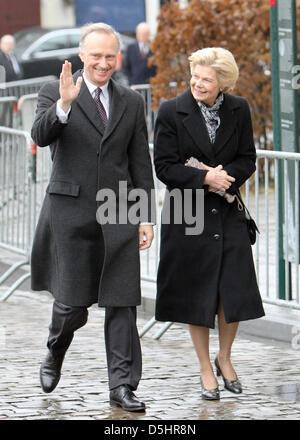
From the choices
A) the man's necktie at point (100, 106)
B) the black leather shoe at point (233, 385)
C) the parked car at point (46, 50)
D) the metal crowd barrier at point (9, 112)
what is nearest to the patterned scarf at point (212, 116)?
the man's necktie at point (100, 106)

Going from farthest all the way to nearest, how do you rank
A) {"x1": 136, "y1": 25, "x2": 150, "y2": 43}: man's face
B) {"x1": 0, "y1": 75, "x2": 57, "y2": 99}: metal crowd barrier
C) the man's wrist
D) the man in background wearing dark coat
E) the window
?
the window < {"x1": 136, "y1": 25, "x2": 150, "y2": 43}: man's face < the man in background wearing dark coat < {"x1": 0, "y1": 75, "x2": 57, "y2": 99}: metal crowd barrier < the man's wrist

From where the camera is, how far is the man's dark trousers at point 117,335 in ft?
22.6

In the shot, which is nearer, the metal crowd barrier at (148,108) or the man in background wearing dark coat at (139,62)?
the metal crowd barrier at (148,108)

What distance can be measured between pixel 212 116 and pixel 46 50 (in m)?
25.2

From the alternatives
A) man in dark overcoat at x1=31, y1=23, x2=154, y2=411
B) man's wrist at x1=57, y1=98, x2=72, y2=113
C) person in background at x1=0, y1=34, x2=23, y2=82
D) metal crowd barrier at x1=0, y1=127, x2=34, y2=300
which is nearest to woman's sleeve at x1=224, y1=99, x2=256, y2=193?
man in dark overcoat at x1=31, y1=23, x2=154, y2=411

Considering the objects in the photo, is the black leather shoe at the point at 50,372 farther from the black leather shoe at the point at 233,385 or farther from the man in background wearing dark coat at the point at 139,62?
the man in background wearing dark coat at the point at 139,62

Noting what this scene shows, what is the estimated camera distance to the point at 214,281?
7.26 metres

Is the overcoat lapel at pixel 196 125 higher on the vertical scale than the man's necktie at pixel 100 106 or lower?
lower

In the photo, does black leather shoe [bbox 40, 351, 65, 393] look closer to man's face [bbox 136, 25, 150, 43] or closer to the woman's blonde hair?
the woman's blonde hair

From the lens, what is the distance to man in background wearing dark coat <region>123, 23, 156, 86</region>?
2023 cm

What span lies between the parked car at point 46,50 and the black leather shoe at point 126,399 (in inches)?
950

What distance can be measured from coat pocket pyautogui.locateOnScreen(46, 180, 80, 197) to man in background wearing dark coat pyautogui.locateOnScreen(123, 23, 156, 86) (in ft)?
43.1

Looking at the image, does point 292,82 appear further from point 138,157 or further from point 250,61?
point 250,61
